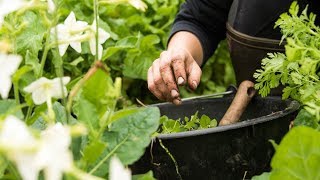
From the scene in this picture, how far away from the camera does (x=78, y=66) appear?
2123 mm

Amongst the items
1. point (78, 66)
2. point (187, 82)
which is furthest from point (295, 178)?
point (78, 66)

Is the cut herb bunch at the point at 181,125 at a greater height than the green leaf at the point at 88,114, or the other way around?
the green leaf at the point at 88,114

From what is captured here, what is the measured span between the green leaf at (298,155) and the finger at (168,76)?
0.59 meters

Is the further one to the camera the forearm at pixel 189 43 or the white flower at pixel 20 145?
the forearm at pixel 189 43

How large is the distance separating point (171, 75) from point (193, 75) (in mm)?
57

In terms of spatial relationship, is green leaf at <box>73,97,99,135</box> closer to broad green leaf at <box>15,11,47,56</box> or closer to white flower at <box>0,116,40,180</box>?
white flower at <box>0,116,40,180</box>

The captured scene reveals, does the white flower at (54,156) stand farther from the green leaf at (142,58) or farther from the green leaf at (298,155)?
the green leaf at (142,58)

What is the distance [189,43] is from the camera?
1.76m

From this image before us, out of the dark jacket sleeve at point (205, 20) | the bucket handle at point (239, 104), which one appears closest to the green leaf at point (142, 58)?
the dark jacket sleeve at point (205, 20)

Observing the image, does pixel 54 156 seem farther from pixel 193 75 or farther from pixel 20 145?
pixel 193 75

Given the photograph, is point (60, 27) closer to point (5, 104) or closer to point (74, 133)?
point (5, 104)

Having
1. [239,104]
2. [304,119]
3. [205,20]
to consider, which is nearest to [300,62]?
[304,119]

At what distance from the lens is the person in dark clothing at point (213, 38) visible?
A: 4.83 feet

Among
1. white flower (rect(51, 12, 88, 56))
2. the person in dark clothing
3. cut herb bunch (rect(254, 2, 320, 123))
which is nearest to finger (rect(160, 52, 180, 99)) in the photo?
the person in dark clothing
